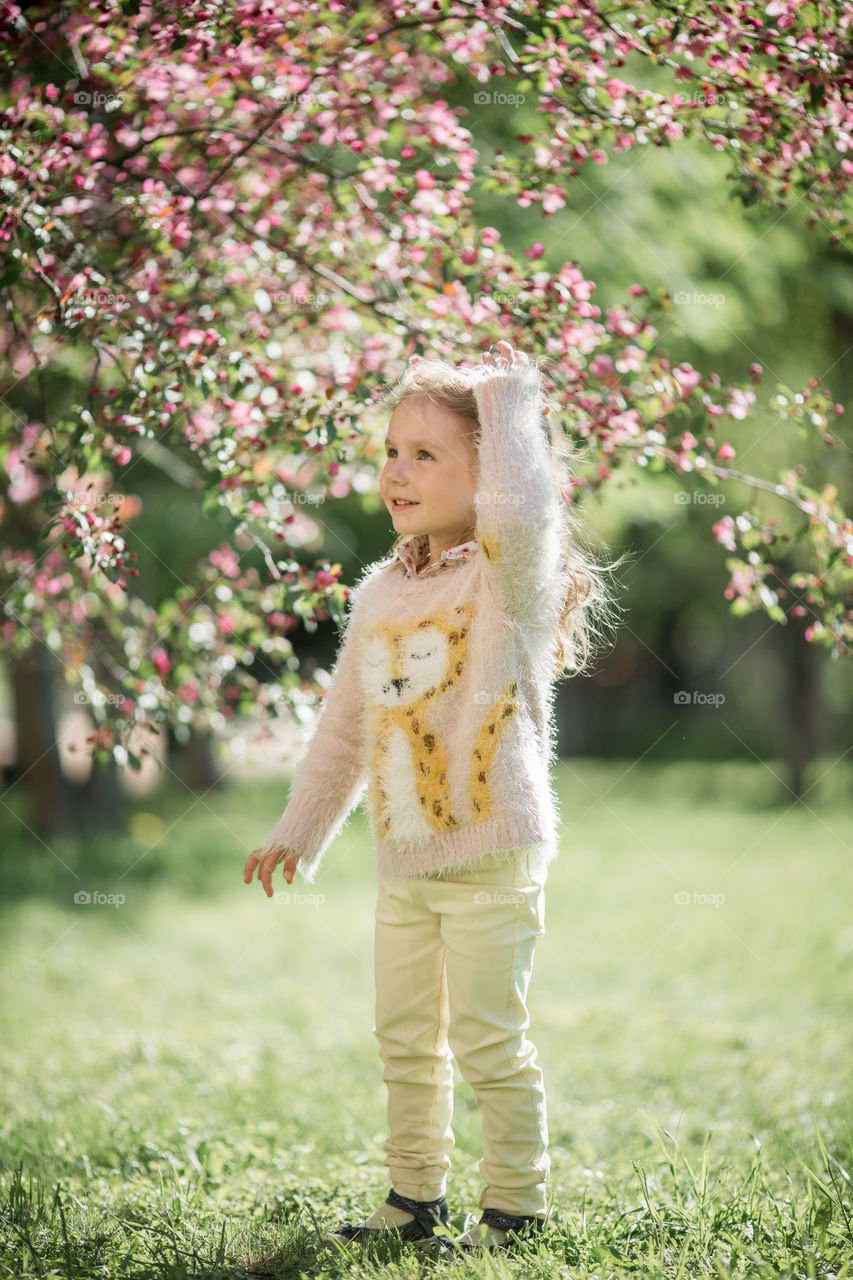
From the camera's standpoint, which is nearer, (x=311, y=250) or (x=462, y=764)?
(x=462, y=764)

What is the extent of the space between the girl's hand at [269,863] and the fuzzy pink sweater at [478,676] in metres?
0.02

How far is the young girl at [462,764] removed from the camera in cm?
246

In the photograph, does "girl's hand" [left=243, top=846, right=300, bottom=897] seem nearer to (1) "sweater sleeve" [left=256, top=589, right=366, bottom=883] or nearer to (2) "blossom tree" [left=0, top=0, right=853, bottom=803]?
(1) "sweater sleeve" [left=256, top=589, right=366, bottom=883]

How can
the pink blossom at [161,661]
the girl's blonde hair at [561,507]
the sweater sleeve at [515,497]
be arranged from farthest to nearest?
the pink blossom at [161,661] → the girl's blonde hair at [561,507] → the sweater sleeve at [515,497]

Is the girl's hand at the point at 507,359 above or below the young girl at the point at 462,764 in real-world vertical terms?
above

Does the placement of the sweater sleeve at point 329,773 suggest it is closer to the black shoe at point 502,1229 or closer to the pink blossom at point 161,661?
the black shoe at point 502,1229

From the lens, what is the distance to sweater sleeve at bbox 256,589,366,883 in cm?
279

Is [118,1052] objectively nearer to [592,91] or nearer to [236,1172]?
[236,1172]

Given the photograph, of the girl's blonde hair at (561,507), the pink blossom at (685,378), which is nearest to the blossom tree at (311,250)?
the pink blossom at (685,378)

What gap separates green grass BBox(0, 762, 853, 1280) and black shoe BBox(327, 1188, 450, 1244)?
0.23 feet

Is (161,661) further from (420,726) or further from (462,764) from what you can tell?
(462,764)

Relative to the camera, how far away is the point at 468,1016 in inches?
97.8

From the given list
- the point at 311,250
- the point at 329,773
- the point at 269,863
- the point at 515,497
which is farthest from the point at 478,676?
the point at 311,250

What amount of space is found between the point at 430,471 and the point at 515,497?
282 millimetres
